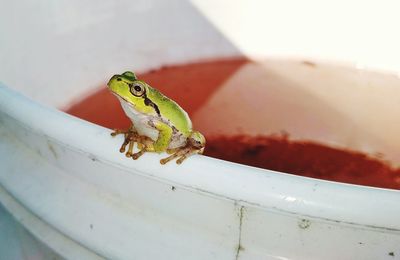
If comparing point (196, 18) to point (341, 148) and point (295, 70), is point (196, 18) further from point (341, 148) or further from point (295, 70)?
point (341, 148)

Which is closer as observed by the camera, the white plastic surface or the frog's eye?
the white plastic surface

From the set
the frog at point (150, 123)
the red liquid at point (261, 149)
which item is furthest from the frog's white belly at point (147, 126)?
the red liquid at point (261, 149)

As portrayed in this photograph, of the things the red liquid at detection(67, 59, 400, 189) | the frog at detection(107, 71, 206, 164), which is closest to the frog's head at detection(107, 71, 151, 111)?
the frog at detection(107, 71, 206, 164)

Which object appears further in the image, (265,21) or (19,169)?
(265,21)

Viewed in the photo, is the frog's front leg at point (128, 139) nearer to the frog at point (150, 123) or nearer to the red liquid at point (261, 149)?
the frog at point (150, 123)

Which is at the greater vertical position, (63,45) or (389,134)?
(63,45)

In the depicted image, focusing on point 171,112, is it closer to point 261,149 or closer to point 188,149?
point 188,149

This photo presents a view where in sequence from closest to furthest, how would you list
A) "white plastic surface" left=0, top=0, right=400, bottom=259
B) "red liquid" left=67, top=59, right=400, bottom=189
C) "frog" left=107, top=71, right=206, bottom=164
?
1. "white plastic surface" left=0, top=0, right=400, bottom=259
2. "frog" left=107, top=71, right=206, bottom=164
3. "red liquid" left=67, top=59, right=400, bottom=189

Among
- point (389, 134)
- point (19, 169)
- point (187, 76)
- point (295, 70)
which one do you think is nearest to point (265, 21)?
point (295, 70)

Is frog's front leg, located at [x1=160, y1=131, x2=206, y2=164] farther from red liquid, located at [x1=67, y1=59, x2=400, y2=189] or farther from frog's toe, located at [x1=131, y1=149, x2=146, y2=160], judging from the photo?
red liquid, located at [x1=67, y1=59, x2=400, y2=189]
